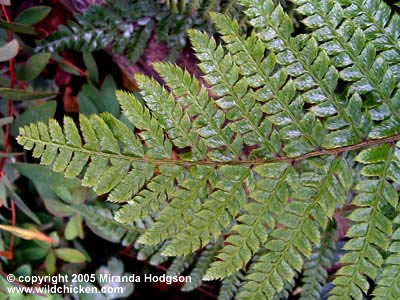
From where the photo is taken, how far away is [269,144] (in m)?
1.31

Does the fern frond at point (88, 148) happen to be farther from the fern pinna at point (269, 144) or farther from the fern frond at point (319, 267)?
the fern frond at point (319, 267)

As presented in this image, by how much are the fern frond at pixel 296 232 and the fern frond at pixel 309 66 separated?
118 mm

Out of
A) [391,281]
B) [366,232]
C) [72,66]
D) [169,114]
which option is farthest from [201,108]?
[72,66]

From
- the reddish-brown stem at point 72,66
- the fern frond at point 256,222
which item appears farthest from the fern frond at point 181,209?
the reddish-brown stem at point 72,66

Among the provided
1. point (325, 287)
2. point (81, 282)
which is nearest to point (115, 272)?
point (81, 282)

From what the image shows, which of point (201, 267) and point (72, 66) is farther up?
point (72, 66)

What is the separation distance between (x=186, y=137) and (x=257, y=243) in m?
0.33

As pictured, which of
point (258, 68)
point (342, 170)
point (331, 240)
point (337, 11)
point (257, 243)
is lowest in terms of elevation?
point (331, 240)

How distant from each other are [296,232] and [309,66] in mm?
424

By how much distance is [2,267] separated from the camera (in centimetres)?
196

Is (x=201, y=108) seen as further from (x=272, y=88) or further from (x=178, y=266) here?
(x=178, y=266)

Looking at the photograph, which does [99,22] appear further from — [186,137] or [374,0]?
[374,0]

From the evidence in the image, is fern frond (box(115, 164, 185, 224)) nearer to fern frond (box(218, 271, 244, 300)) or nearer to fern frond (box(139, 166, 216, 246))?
fern frond (box(139, 166, 216, 246))

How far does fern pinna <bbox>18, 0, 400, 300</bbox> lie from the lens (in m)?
1.23
